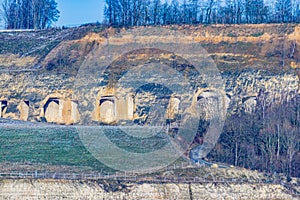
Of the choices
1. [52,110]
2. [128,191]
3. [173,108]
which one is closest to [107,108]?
[52,110]

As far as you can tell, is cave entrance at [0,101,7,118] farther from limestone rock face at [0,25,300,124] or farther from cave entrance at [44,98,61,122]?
cave entrance at [44,98,61,122]

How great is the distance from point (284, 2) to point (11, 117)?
33.3 metres

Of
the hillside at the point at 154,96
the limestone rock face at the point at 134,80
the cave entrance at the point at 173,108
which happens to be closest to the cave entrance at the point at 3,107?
the limestone rock face at the point at 134,80

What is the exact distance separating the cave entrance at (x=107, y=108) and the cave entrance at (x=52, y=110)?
3696mm

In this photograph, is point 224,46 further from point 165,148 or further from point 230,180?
point 230,180

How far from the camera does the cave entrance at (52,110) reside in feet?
178

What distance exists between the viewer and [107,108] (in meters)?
54.3

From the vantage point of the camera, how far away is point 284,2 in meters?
70.6

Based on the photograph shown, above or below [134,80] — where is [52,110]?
below

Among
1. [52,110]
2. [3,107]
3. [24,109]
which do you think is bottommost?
[52,110]

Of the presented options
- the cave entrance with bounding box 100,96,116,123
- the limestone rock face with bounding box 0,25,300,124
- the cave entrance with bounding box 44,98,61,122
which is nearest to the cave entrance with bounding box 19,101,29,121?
the limestone rock face with bounding box 0,25,300,124

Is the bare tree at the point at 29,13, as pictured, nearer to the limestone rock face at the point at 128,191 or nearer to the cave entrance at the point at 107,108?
the cave entrance at the point at 107,108

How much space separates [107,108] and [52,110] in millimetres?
4714

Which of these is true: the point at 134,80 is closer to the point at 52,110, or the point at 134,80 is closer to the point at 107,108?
the point at 107,108
